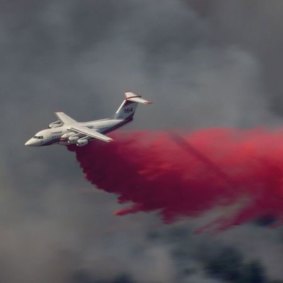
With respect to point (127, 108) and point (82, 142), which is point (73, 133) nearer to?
point (82, 142)

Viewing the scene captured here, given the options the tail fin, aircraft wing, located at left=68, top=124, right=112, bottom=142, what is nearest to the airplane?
aircraft wing, located at left=68, top=124, right=112, bottom=142

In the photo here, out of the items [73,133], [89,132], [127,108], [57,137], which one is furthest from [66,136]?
[127,108]

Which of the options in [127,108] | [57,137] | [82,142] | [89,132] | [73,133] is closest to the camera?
[82,142]

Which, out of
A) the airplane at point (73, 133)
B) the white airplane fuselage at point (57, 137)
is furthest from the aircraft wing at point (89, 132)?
the white airplane fuselage at point (57, 137)

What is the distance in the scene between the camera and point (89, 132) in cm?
11844

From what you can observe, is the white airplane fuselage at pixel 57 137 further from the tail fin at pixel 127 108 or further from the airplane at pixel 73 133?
the tail fin at pixel 127 108

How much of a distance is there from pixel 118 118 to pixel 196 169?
13886 mm

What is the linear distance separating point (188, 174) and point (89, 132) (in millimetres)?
16708

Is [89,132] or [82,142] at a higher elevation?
[89,132]

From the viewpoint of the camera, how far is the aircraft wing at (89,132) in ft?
382

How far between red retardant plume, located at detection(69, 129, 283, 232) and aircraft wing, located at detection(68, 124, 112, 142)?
9.55 ft

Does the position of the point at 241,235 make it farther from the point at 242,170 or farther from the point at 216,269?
the point at 242,170

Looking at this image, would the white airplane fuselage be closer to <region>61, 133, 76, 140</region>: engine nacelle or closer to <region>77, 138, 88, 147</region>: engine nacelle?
<region>61, 133, 76, 140</region>: engine nacelle

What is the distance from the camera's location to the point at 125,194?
12162 centimetres
